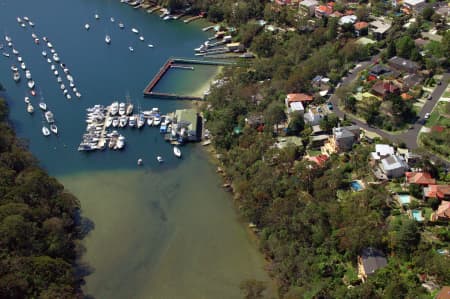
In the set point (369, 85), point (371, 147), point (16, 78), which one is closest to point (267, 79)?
point (369, 85)

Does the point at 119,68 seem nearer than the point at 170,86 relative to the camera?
No

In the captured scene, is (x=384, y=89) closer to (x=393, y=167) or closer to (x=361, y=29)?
(x=393, y=167)

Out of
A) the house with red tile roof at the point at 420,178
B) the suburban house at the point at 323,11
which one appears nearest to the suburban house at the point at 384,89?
the house with red tile roof at the point at 420,178

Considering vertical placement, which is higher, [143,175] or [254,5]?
[254,5]

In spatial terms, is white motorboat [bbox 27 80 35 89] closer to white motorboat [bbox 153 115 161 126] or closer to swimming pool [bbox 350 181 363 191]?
white motorboat [bbox 153 115 161 126]

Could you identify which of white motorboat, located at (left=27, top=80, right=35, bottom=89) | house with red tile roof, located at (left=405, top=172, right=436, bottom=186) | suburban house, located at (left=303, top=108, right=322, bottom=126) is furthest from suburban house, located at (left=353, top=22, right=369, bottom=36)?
white motorboat, located at (left=27, top=80, right=35, bottom=89)

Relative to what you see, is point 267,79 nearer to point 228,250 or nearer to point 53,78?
point 228,250
